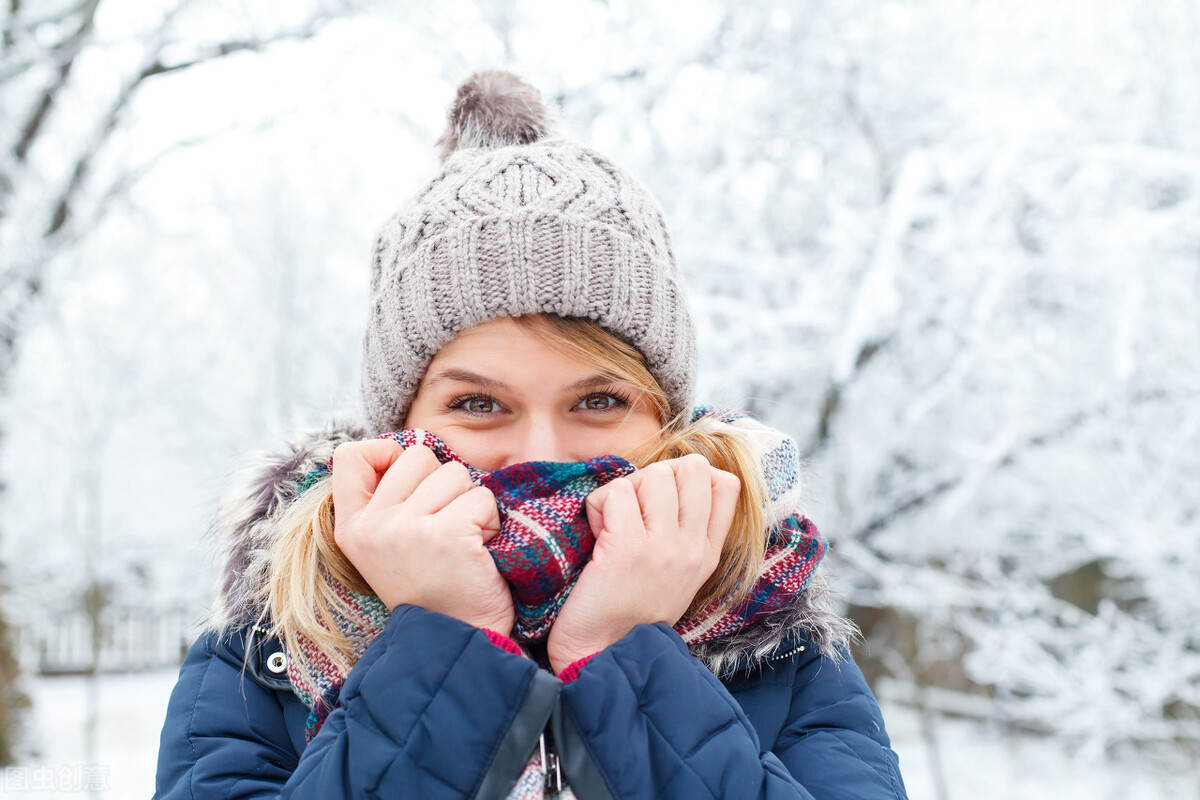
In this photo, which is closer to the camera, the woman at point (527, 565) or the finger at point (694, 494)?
the woman at point (527, 565)

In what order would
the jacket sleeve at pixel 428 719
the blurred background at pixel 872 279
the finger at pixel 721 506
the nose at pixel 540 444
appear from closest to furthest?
the jacket sleeve at pixel 428 719 < the finger at pixel 721 506 < the nose at pixel 540 444 < the blurred background at pixel 872 279

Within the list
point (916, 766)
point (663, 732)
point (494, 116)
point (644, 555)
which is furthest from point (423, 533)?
point (916, 766)

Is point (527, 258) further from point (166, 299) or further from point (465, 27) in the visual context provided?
point (166, 299)

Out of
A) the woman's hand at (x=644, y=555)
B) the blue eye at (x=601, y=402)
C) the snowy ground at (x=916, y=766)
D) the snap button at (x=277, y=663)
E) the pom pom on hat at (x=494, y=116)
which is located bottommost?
the snowy ground at (x=916, y=766)

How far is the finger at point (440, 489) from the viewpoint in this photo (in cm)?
116

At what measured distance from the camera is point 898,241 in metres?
4.00

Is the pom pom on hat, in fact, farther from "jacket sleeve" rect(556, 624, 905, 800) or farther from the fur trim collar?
"jacket sleeve" rect(556, 624, 905, 800)

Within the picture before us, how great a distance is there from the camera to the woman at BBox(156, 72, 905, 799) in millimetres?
1075

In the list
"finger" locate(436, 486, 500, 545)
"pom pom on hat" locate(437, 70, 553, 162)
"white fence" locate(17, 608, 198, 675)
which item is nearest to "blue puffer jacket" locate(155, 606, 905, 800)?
"finger" locate(436, 486, 500, 545)

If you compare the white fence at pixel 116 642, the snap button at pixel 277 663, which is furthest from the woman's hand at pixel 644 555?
the white fence at pixel 116 642

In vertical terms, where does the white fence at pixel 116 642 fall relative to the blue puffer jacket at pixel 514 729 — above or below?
below

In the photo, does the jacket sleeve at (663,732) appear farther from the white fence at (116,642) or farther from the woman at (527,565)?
the white fence at (116,642)

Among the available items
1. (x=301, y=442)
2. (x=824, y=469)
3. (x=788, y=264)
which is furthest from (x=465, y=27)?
(x=301, y=442)

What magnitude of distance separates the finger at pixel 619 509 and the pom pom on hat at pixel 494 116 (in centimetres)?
95
